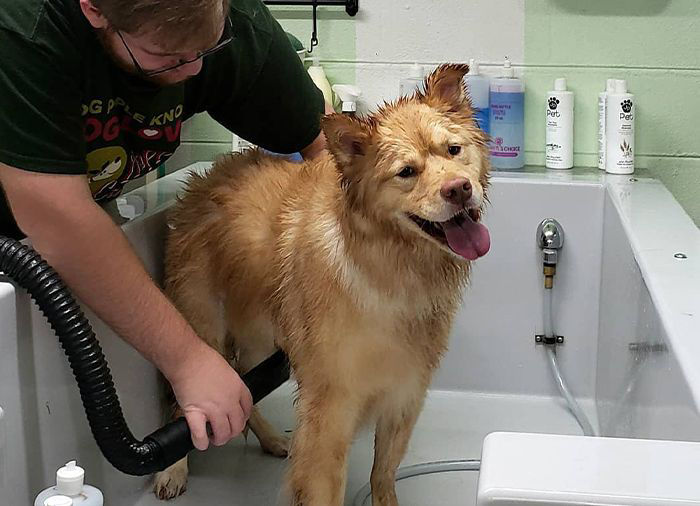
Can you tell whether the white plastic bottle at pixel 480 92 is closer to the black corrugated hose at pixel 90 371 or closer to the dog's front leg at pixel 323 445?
the dog's front leg at pixel 323 445

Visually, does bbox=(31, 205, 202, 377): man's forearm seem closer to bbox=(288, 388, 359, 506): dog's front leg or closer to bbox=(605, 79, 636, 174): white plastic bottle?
bbox=(288, 388, 359, 506): dog's front leg

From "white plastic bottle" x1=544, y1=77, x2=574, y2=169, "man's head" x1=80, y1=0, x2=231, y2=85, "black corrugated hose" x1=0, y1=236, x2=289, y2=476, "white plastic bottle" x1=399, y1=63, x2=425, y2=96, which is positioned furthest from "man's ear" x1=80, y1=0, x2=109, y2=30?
"white plastic bottle" x1=544, y1=77, x2=574, y2=169

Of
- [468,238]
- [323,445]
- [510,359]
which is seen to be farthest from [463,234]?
[510,359]

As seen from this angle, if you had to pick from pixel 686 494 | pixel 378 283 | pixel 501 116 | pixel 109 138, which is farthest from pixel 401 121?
pixel 501 116

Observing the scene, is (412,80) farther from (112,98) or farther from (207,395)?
(207,395)

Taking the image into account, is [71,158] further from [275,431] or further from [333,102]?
[333,102]

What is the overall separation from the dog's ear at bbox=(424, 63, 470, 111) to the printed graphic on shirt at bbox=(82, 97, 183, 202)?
387 millimetres

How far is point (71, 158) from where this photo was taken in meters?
1.07

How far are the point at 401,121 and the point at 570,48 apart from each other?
910 millimetres

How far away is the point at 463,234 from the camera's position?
3.66 ft

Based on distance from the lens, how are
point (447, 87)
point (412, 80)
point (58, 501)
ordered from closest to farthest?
point (58, 501)
point (447, 87)
point (412, 80)

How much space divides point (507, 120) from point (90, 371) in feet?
3.77

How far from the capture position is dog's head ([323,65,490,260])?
1.09m

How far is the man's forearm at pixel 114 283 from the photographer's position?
108 cm
